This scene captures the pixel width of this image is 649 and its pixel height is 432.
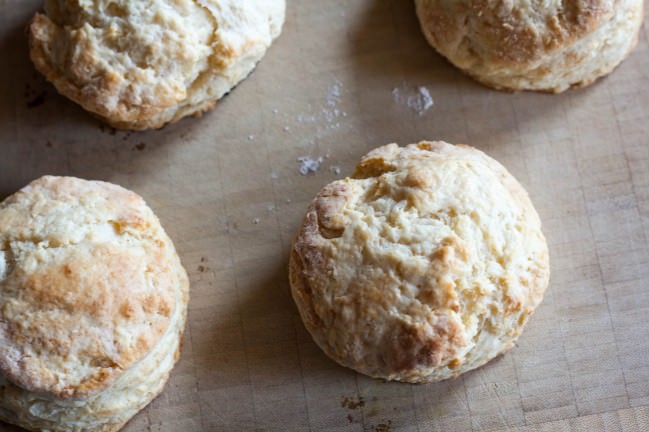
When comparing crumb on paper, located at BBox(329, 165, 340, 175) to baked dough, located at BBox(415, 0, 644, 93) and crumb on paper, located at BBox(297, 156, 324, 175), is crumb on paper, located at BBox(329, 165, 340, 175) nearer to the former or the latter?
crumb on paper, located at BBox(297, 156, 324, 175)

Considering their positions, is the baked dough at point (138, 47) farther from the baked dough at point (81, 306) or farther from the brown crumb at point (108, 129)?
the baked dough at point (81, 306)

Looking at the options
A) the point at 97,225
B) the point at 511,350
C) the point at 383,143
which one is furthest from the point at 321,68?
the point at 511,350

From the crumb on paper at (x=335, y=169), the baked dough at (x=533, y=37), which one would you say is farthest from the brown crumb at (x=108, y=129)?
the baked dough at (x=533, y=37)

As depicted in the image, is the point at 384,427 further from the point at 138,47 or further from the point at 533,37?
the point at 138,47

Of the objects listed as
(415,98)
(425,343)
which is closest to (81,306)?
(425,343)

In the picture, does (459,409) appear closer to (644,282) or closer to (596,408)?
(596,408)
